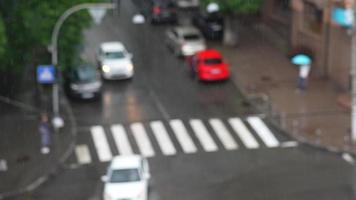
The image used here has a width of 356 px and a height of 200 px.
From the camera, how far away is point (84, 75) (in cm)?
3950

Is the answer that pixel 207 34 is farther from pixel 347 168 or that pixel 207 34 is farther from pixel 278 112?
pixel 347 168

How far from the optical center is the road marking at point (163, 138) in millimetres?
33628

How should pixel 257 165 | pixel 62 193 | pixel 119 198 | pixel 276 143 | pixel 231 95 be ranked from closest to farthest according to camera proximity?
pixel 119 198
pixel 62 193
pixel 257 165
pixel 276 143
pixel 231 95

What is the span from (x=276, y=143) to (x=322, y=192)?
5276 millimetres

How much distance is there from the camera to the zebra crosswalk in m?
33.6

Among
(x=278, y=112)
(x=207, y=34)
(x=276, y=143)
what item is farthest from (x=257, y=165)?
(x=207, y=34)

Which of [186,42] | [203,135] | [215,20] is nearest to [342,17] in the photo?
[203,135]

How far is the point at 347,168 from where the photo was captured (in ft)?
102

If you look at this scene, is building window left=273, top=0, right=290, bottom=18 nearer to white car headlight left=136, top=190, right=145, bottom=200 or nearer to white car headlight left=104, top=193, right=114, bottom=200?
white car headlight left=136, top=190, right=145, bottom=200

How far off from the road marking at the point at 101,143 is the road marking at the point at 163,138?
7.49 ft

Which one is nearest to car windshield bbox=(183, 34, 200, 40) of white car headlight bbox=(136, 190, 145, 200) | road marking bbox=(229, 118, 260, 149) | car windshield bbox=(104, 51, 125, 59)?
car windshield bbox=(104, 51, 125, 59)

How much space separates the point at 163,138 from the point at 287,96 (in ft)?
24.8

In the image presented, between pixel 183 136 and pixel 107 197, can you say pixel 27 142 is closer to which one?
pixel 183 136

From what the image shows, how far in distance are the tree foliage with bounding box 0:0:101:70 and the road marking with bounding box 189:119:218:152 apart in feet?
22.5
